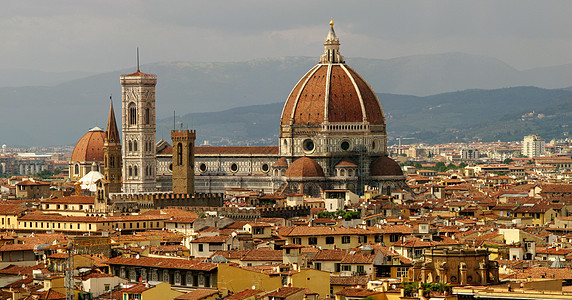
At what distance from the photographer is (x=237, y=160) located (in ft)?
436

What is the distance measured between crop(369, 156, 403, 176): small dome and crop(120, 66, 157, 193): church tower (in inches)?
728

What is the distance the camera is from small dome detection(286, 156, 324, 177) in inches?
4811

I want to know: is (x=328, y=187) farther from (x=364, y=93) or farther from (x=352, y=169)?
(x=364, y=93)

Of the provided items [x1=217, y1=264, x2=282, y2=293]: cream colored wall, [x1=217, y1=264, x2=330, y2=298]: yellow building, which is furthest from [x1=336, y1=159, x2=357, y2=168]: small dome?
[x1=217, y1=264, x2=282, y2=293]: cream colored wall

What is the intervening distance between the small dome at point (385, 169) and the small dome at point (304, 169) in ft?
15.2

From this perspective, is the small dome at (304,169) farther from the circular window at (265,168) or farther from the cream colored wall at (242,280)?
the cream colored wall at (242,280)

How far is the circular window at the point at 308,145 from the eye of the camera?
426 feet

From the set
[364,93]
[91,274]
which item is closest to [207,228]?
[91,274]

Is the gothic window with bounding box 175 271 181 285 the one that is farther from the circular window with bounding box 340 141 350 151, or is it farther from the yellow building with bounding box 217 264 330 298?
the circular window with bounding box 340 141 350 151

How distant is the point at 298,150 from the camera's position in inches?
5128

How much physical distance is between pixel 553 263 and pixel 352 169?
7628 cm

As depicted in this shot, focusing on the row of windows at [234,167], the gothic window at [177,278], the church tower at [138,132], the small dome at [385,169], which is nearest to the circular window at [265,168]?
the row of windows at [234,167]

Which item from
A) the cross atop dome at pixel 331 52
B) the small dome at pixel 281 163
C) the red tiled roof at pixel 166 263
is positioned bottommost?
the red tiled roof at pixel 166 263

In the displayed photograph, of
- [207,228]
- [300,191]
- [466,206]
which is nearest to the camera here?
[207,228]
